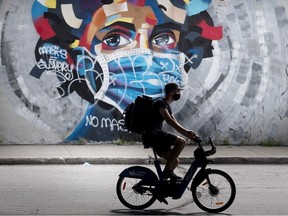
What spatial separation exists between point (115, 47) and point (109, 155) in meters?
3.00

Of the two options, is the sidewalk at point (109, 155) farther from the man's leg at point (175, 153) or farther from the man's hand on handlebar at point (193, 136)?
the man's hand on handlebar at point (193, 136)

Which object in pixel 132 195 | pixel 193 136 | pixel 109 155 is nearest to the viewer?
pixel 193 136

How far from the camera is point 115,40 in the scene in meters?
18.0

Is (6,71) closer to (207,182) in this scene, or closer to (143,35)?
(143,35)

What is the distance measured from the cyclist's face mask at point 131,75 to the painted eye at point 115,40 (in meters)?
0.20

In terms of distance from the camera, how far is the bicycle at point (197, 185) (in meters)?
10.4

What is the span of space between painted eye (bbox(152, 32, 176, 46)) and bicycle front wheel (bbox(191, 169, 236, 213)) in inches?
317

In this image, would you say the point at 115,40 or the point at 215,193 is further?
the point at 115,40

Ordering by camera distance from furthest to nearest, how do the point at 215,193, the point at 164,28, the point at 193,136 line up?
the point at 164,28 → the point at 215,193 → the point at 193,136

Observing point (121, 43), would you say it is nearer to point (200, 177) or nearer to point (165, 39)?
point (165, 39)

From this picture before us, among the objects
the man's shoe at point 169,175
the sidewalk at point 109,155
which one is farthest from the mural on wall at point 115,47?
the man's shoe at point 169,175

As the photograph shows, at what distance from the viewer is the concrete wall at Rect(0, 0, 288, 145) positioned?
58.2 ft

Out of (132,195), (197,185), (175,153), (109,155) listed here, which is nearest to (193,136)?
(175,153)

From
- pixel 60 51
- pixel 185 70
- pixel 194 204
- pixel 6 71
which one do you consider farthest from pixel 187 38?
pixel 194 204
